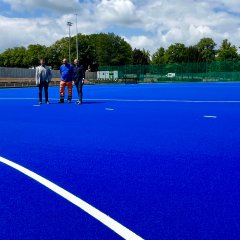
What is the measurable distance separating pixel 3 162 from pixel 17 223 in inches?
97.0

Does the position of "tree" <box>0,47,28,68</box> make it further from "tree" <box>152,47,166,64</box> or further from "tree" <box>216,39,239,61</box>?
"tree" <box>216,39,239,61</box>

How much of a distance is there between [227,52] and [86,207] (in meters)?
94.2

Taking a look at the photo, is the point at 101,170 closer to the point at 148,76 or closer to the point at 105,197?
the point at 105,197

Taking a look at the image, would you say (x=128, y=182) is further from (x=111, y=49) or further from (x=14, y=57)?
(x=14, y=57)

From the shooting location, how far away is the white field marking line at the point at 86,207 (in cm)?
328

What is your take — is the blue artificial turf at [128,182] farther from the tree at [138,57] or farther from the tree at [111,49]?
the tree at [138,57]

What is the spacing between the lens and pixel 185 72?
194 feet

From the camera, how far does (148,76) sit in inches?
2363

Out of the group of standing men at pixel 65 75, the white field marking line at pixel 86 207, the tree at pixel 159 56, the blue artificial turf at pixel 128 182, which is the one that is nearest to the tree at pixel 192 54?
the tree at pixel 159 56

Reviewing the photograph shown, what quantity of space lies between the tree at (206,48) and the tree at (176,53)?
6.21 meters

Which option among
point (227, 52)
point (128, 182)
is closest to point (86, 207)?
point (128, 182)

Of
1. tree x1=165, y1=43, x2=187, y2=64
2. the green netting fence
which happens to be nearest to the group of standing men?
the green netting fence

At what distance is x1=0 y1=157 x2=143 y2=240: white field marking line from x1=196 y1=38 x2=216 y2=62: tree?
121 metres

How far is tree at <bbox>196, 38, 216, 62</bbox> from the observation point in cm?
12256
